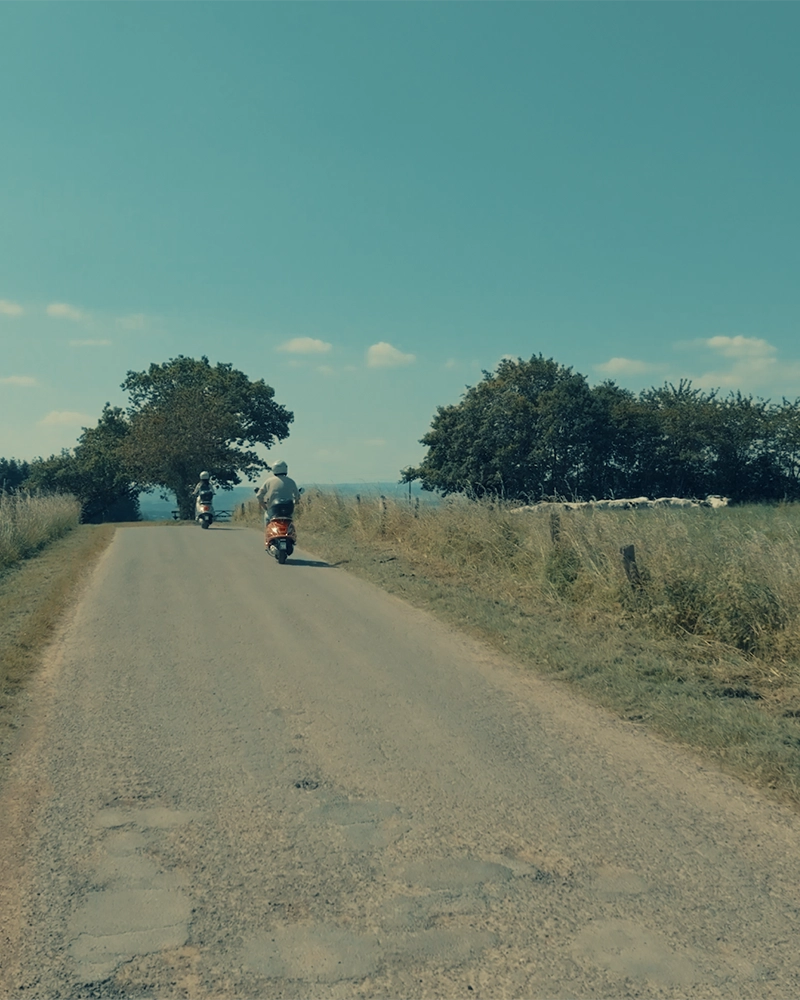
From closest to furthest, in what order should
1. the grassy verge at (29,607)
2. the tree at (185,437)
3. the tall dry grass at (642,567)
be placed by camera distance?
the grassy verge at (29,607) → the tall dry grass at (642,567) → the tree at (185,437)

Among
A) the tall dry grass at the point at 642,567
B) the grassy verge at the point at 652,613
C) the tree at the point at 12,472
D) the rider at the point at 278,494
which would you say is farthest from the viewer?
the tree at the point at 12,472

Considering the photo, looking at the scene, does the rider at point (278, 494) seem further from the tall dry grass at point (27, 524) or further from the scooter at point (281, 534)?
the tall dry grass at point (27, 524)

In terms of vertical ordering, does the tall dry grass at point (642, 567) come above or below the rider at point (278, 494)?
below

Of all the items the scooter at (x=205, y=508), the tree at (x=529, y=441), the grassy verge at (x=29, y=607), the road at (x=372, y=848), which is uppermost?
the tree at (x=529, y=441)

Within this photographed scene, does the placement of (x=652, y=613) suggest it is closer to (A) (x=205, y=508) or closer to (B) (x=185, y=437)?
(A) (x=205, y=508)

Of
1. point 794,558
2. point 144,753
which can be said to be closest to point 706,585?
point 794,558

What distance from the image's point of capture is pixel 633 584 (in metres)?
10.9

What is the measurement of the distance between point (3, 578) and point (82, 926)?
42.4 ft

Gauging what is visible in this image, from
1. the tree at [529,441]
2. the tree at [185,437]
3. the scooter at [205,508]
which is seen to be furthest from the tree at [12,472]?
the scooter at [205,508]

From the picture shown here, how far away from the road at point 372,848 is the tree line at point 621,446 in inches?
1638

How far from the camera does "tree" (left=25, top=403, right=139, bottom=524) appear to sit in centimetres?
6425

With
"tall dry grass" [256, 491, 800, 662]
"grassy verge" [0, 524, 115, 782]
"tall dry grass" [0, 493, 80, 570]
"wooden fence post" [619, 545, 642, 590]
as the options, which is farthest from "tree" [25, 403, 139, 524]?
"wooden fence post" [619, 545, 642, 590]

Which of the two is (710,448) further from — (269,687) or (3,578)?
(269,687)

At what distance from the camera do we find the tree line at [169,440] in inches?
1902
